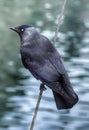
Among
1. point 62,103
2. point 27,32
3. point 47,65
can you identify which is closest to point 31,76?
point 27,32

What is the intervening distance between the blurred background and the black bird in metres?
4.56

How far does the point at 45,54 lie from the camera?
2.96 meters

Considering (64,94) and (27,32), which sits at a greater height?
(27,32)

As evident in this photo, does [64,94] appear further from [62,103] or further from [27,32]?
[27,32]

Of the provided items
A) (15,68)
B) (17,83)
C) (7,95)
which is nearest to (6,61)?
(15,68)

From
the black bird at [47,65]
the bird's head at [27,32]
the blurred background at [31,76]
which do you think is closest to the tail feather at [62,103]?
the black bird at [47,65]

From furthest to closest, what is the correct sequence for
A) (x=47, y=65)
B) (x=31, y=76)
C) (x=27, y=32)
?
1. (x=31, y=76)
2. (x=27, y=32)
3. (x=47, y=65)

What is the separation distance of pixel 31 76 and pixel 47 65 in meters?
6.72

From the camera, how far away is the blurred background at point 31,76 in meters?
7.95

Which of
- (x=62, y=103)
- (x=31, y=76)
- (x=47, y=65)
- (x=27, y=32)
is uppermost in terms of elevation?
(x=27, y=32)

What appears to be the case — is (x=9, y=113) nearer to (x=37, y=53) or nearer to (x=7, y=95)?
(x=7, y=95)

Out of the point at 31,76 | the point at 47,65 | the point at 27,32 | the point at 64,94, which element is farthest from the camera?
the point at 31,76

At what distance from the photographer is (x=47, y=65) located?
2887 millimetres

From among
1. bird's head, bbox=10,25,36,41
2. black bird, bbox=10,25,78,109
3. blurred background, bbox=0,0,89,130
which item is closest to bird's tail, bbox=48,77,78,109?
black bird, bbox=10,25,78,109
